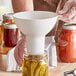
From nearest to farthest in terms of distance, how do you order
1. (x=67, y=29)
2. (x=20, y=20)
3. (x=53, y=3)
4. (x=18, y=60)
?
(x=20, y=20)
(x=18, y=60)
(x=67, y=29)
(x=53, y=3)

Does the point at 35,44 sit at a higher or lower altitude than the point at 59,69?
higher

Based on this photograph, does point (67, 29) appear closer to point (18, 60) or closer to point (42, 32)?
point (18, 60)

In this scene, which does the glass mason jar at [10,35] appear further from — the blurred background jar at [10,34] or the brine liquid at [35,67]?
the brine liquid at [35,67]

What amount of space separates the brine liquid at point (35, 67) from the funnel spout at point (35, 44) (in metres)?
0.02

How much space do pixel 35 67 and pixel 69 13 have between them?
355mm

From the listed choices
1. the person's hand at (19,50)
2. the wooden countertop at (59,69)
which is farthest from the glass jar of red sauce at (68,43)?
the person's hand at (19,50)

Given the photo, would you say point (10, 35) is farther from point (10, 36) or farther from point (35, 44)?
point (35, 44)

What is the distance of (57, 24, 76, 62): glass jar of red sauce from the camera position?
115 cm

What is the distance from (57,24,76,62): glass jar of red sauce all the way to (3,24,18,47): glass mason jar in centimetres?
26

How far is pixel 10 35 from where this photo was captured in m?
1.32

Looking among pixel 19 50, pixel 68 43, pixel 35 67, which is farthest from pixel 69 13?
pixel 35 67

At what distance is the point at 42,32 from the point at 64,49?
0.42 meters

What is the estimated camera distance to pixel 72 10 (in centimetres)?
108

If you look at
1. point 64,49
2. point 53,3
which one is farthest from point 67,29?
point 53,3
